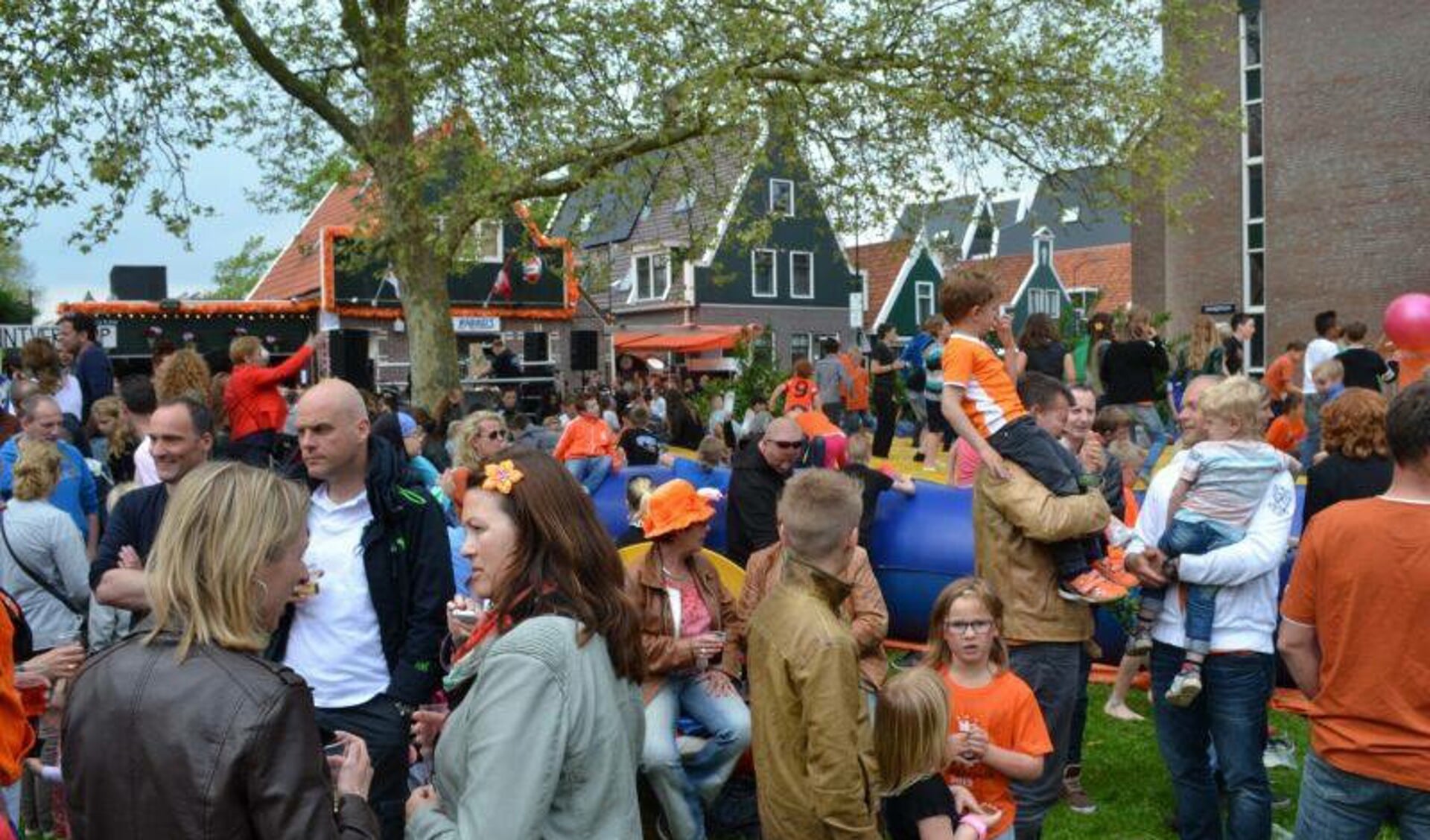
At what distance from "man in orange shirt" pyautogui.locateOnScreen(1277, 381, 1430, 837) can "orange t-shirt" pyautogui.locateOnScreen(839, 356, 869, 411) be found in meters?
12.6

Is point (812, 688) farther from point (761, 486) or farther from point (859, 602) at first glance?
point (761, 486)

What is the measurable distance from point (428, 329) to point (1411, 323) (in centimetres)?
996

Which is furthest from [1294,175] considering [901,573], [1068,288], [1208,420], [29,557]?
[29,557]

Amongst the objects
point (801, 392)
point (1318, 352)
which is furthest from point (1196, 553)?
point (801, 392)

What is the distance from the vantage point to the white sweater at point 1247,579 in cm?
417

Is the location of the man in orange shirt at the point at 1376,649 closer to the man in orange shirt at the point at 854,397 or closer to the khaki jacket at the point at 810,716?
the khaki jacket at the point at 810,716

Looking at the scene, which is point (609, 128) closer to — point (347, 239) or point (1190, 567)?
point (347, 239)

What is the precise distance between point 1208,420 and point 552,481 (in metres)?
2.65

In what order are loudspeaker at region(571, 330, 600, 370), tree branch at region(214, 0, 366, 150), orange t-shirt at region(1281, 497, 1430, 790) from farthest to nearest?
loudspeaker at region(571, 330, 600, 370)
tree branch at region(214, 0, 366, 150)
orange t-shirt at region(1281, 497, 1430, 790)

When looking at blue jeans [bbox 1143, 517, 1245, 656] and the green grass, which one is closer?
blue jeans [bbox 1143, 517, 1245, 656]

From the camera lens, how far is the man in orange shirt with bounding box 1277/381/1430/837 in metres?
3.03

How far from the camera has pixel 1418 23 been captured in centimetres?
2619

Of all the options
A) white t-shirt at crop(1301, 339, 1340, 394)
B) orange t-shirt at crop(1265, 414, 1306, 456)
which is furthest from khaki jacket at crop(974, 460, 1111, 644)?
white t-shirt at crop(1301, 339, 1340, 394)

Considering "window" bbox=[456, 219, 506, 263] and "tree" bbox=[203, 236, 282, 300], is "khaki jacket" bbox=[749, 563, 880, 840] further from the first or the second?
"tree" bbox=[203, 236, 282, 300]
